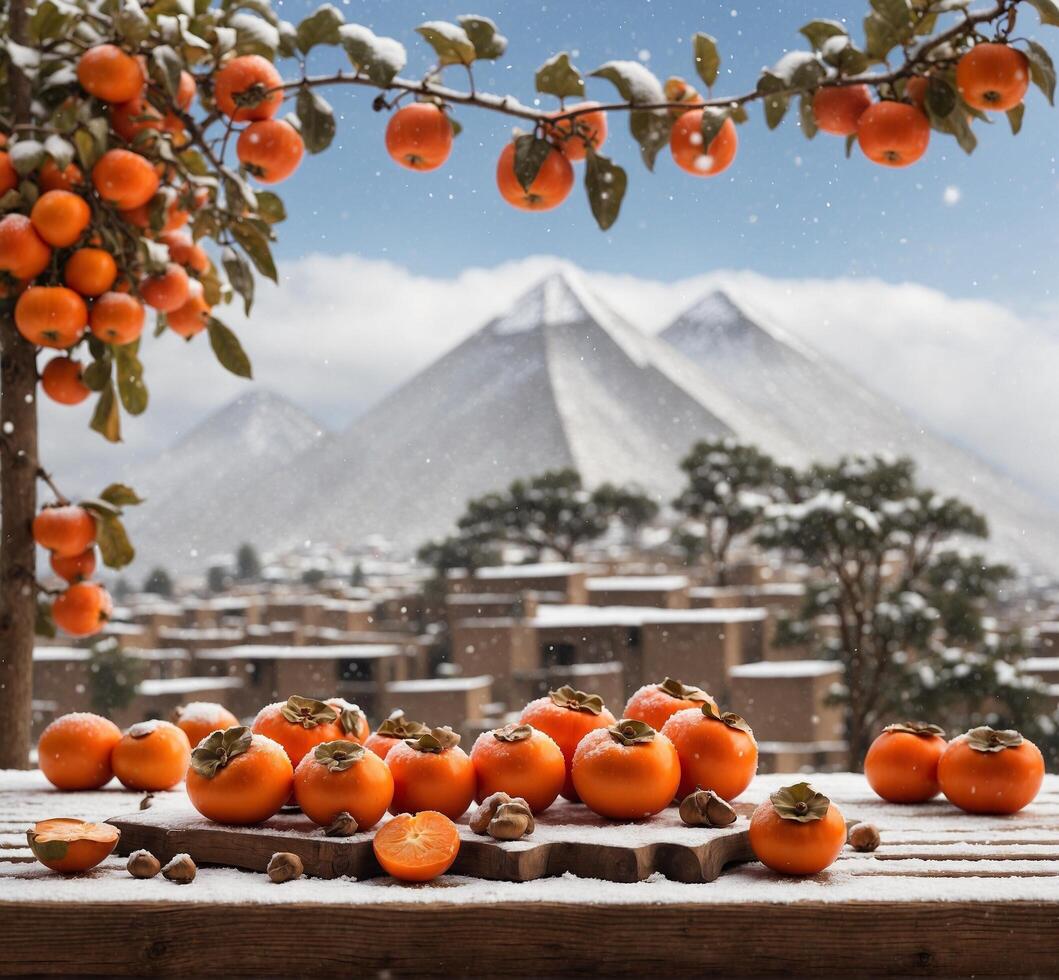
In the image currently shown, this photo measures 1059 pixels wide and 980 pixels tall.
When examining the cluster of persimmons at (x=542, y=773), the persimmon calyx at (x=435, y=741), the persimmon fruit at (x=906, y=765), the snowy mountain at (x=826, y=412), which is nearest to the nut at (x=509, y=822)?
the cluster of persimmons at (x=542, y=773)

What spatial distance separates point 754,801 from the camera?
105 cm

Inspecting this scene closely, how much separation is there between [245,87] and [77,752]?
0.66 metres

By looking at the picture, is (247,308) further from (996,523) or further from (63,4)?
(996,523)

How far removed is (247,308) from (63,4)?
1.14ft

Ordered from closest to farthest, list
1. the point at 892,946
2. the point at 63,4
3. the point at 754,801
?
the point at 892,946
the point at 754,801
the point at 63,4

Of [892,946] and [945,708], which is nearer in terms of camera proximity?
[892,946]

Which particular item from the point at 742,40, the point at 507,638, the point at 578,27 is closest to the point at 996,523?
the point at 742,40

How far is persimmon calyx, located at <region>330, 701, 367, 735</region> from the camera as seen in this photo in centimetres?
102

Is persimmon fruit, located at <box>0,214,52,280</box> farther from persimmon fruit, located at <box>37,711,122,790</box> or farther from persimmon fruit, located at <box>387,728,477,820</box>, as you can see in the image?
persimmon fruit, located at <box>387,728,477,820</box>

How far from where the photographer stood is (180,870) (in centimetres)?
82

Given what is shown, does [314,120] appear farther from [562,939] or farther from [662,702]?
[562,939]

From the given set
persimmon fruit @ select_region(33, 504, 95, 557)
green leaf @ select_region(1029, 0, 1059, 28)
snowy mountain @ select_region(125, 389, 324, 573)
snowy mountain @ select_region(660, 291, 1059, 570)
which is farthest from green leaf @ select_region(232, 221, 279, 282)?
snowy mountain @ select_region(125, 389, 324, 573)

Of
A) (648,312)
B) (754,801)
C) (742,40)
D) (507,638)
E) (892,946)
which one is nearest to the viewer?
(892,946)

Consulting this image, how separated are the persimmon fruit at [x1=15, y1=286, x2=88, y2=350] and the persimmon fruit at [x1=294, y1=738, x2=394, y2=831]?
23.4 inches
